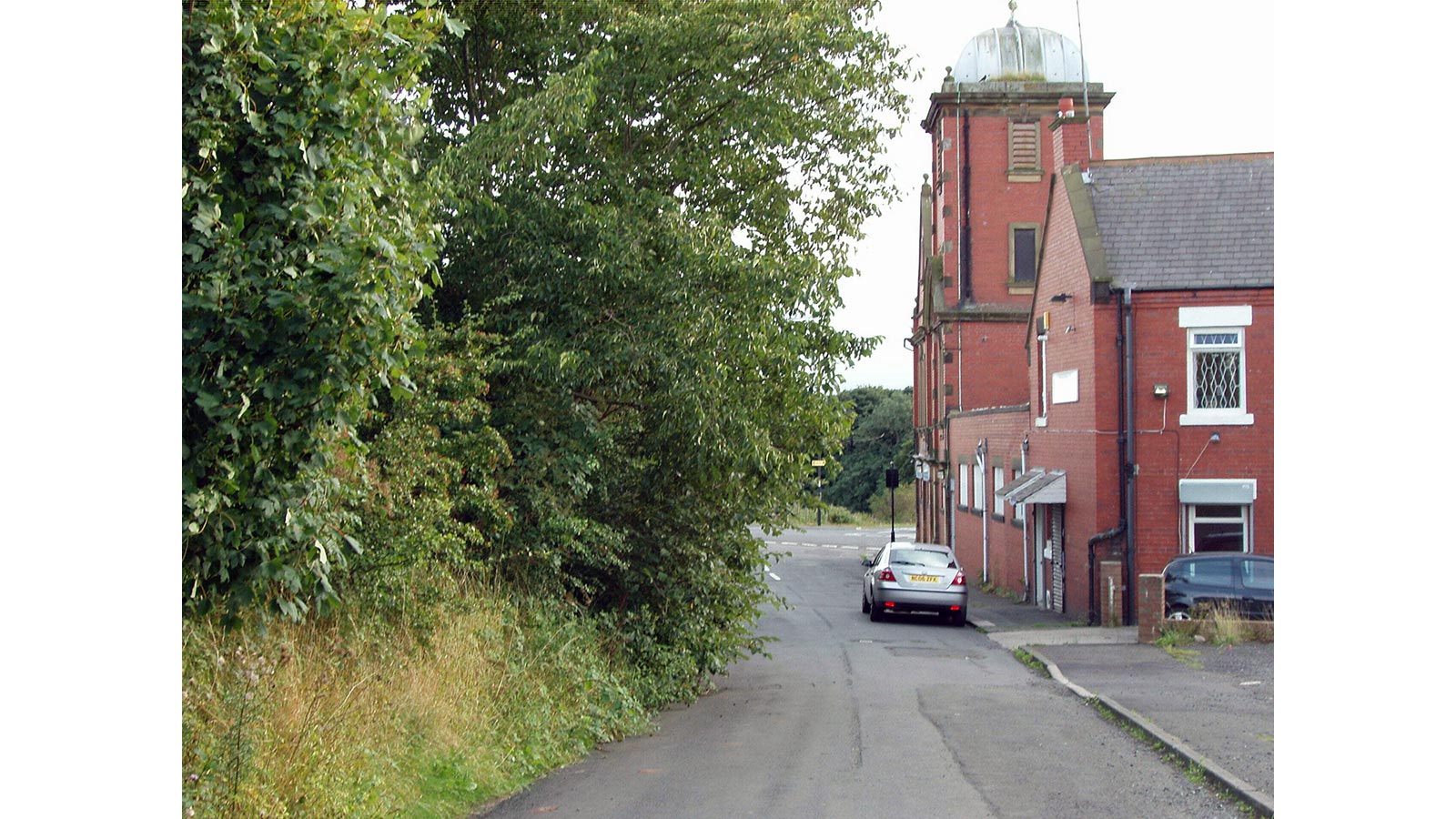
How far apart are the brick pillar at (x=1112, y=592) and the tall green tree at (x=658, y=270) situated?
10.3m

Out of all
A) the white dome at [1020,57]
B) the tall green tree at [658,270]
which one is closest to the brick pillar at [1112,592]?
the tall green tree at [658,270]

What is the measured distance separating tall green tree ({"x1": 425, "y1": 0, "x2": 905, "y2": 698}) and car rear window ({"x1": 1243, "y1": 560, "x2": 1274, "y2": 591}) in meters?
9.68

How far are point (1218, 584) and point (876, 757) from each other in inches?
492

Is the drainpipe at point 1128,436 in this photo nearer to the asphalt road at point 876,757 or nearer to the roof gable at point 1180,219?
the roof gable at point 1180,219

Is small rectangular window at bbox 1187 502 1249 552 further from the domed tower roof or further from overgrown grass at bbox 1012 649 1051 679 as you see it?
the domed tower roof

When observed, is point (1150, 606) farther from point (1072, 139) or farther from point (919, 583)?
point (1072, 139)

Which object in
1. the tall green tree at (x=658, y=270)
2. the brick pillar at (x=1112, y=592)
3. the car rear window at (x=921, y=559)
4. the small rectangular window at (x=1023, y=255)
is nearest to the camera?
the tall green tree at (x=658, y=270)

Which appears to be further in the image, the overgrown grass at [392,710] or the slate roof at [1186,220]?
the slate roof at [1186,220]

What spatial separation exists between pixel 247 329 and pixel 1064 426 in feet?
74.7

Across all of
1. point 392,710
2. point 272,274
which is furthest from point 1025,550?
point 272,274

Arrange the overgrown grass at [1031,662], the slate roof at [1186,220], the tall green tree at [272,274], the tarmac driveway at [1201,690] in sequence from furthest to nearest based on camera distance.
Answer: the slate roof at [1186,220]
the overgrown grass at [1031,662]
the tarmac driveway at [1201,690]
the tall green tree at [272,274]

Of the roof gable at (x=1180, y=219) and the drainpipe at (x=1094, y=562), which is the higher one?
the roof gable at (x=1180, y=219)

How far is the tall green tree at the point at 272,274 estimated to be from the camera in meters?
5.96

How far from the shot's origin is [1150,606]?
2064cm
